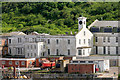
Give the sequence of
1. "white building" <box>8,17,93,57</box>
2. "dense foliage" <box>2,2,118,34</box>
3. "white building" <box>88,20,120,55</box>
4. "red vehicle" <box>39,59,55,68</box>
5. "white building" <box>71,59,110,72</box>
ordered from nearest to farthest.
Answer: "white building" <box>71,59,110,72</box>, "red vehicle" <box>39,59,55,68</box>, "white building" <box>8,17,93,57</box>, "white building" <box>88,20,120,55</box>, "dense foliage" <box>2,2,118,34</box>

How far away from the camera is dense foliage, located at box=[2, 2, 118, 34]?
86.6 meters

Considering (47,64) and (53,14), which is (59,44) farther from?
(53,14)

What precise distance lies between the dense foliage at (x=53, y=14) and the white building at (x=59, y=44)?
1654 cm

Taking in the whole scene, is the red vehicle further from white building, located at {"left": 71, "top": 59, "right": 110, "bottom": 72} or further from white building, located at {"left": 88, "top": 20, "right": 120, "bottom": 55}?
white building, located at {"left": 88, "top": 20, "right": 120, "bottom": 55}

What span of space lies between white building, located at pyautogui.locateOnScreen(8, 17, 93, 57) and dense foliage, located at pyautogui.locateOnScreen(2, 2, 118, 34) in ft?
54.3

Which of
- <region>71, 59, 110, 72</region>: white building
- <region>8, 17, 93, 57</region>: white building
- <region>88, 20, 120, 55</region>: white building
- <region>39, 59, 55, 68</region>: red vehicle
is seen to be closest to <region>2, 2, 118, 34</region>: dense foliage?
<region>88, 20, 120, 55</region>: white building

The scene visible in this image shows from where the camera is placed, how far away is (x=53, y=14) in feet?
307

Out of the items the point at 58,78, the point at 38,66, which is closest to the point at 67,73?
the point at 58,78

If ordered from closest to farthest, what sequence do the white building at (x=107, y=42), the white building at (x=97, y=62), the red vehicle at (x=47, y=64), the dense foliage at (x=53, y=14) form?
the white building at (x=97, y=62)
the red vehicle at (x=47, y=64)
the white building at (x=107, y=42)
the dense foliage at (x=53, y=14)

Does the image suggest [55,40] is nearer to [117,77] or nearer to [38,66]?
[38,66]

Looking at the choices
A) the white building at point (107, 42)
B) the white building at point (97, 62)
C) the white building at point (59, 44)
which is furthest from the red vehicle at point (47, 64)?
the white building at point (107, 42)

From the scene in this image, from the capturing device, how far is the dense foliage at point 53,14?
8662 centimetres

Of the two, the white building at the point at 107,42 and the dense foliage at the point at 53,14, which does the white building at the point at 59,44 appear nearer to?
the white building at the point at 107,42

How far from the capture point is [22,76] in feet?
174
